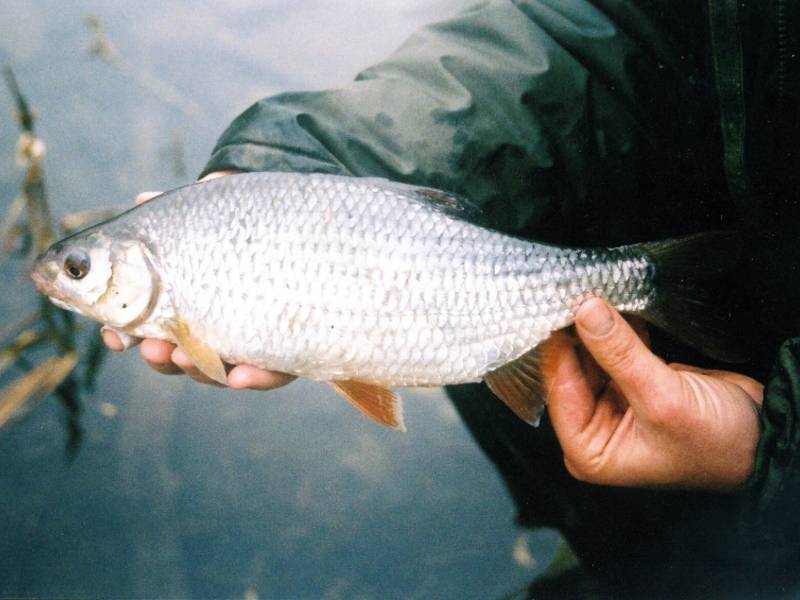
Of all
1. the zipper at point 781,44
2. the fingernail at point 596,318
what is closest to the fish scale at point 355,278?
the fingernail at point 596,318

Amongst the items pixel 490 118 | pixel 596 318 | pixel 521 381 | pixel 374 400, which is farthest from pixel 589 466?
pixel 490 118

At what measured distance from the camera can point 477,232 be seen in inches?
67.9

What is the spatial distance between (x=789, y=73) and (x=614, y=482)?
121 centimetres

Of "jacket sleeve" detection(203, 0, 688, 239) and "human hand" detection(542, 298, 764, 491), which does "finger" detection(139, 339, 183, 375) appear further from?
"human hand" detection(542, 298, 764, 491)

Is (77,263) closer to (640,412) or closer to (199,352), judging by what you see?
(199,352)

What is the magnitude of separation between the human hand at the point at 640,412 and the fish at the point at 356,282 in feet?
0.38

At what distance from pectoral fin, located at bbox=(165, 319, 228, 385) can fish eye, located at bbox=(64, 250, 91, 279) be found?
0.90ft

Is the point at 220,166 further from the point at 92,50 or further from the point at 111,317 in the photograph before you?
the point at 92,50

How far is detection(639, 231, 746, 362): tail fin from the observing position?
5.59ft

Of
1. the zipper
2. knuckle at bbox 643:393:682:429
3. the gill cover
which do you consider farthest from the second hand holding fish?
the zipper

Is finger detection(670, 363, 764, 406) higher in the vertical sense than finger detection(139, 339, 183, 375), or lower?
lower

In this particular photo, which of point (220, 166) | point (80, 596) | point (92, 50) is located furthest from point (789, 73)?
point (92, 50)

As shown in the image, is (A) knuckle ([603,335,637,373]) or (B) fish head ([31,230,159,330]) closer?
(A) knuckle ([603,335,637,373])

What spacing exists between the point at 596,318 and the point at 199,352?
40.1 inches
